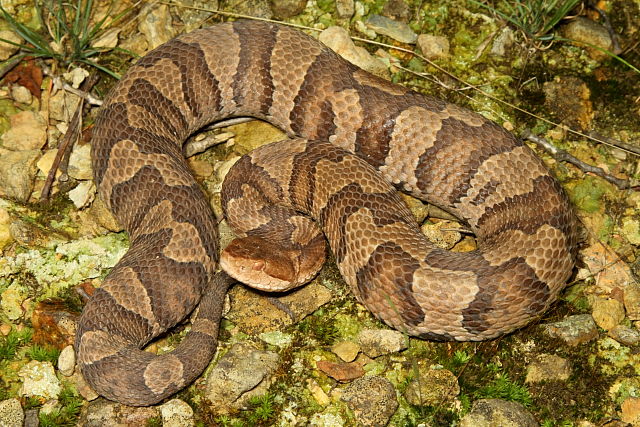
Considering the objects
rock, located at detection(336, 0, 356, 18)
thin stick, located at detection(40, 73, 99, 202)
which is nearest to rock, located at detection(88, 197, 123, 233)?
thin stick, located at detection(40, 73, 99, 202)

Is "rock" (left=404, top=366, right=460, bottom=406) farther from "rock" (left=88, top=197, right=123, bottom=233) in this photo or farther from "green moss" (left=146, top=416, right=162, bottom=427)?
"rock" (left=88, top=197, right=123, bottom=233)

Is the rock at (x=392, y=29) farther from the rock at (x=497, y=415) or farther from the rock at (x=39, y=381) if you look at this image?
the rock at (x=39, y=381)

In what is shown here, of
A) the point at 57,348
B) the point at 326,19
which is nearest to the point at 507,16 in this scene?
the point at 326,19

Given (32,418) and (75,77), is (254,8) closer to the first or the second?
(75,77)

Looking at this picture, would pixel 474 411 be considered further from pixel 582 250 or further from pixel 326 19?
pixel 326 19

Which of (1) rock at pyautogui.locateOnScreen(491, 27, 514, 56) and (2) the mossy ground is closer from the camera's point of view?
(2) the mossy ground

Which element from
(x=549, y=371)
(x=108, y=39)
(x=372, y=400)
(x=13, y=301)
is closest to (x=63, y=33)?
(x=108, y=39)
